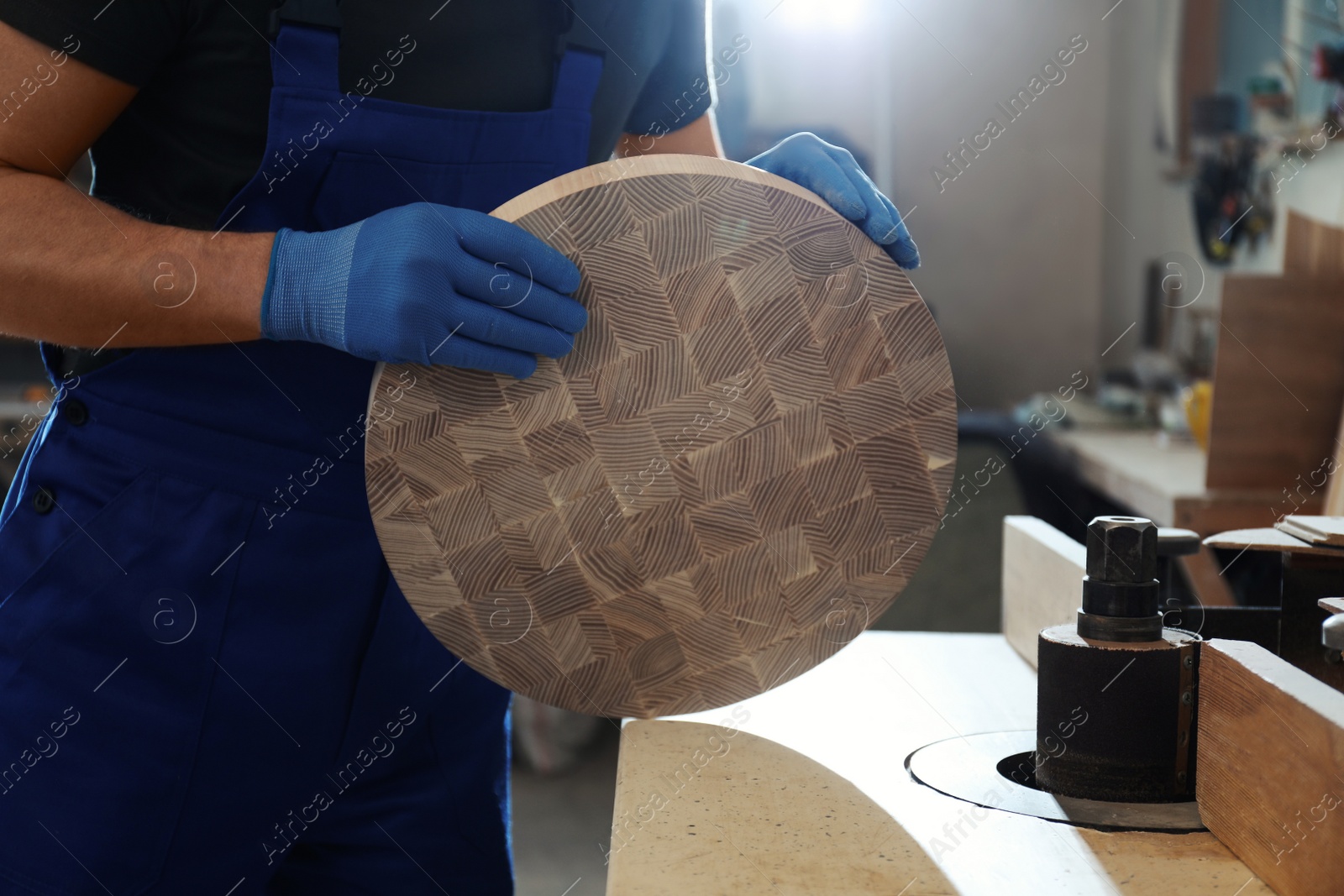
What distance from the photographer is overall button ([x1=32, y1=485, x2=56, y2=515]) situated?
3.36 ft

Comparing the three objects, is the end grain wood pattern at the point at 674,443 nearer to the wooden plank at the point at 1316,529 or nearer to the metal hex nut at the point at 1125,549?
the metal hex nut at the point at 1125,549

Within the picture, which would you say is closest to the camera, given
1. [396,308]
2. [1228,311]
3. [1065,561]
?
[396,308]

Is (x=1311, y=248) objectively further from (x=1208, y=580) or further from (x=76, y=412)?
(x=76, y=412)

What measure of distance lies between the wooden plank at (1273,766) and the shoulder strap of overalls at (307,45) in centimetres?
84

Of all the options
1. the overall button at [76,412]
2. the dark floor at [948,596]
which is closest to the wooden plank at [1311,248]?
the dark floor at [948,596]

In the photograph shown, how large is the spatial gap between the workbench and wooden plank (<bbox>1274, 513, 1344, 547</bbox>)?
1074mm

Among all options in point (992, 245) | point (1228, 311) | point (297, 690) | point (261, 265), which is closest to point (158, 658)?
point (297, 690)

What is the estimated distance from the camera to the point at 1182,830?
747 millimetres

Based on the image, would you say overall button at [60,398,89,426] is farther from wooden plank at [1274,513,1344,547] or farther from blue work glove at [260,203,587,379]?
wooden plank at [1274,513,1344,547]

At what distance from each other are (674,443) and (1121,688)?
378 mm

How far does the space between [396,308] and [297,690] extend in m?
0.39

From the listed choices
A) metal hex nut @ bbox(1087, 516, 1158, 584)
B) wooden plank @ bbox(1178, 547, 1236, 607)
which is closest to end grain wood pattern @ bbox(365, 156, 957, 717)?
metal hex nut @ bbox(1087, 516, 1158, 584)

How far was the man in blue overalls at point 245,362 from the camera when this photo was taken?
91cm

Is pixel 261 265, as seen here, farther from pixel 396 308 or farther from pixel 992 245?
pixel 992 245
